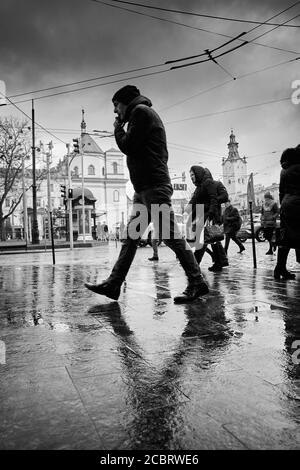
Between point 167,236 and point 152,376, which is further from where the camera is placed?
point 167,236

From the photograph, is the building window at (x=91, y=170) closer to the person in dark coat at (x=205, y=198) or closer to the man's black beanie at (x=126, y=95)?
the person in dark coat at (x=205, y=198)

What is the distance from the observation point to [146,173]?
14.6 ft

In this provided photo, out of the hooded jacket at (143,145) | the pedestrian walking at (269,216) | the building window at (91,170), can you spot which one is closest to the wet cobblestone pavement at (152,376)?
the hooded jacket at (143,145)

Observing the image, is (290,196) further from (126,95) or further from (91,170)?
(91,170)

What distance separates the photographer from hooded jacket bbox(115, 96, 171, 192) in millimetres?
4285

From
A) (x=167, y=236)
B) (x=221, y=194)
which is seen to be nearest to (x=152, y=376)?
(x=167, y=236)

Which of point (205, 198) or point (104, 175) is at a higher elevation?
point (104, 175)

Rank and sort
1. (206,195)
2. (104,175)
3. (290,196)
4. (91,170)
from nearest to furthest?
(290,196)
(206,195)
(91,170)
(104,175)

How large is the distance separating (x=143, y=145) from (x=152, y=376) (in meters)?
2.90

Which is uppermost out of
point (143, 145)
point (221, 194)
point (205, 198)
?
point (143, 145)

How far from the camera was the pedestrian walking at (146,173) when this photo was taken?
4297 mm

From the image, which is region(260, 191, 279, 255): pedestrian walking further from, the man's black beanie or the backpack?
the man's black beanie
